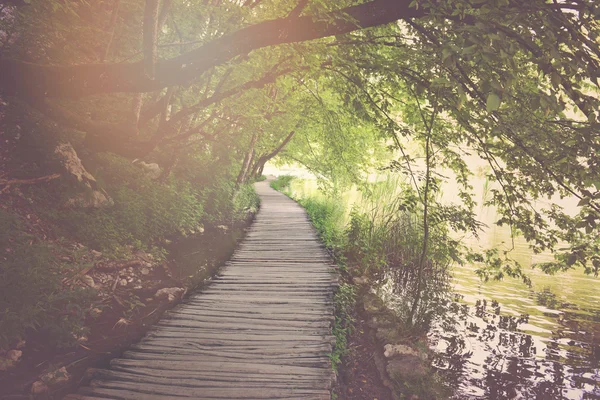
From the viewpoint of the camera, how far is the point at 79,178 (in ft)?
23.0

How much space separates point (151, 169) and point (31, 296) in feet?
21.8

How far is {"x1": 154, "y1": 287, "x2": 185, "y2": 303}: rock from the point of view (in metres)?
5.78

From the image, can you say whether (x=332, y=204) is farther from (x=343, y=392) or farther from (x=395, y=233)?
(x=343, y=392)

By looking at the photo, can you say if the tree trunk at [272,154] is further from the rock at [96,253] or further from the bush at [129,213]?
the rock at [96,253]

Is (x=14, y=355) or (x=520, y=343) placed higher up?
(x=520, y=343)

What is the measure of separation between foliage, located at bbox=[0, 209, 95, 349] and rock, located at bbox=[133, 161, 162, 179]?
5.37 m

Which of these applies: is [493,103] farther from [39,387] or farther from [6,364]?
[6,364]

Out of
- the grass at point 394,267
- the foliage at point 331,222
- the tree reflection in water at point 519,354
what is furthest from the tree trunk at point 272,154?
the tree reflection in water at point 519,354

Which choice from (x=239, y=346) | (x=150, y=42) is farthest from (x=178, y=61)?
(x=239, y=346)

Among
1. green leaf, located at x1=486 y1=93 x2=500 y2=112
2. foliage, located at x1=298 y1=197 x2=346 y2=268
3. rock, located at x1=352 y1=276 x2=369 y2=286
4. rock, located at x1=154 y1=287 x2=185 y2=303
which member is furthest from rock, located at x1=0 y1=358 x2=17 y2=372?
foliage, located at x1=298 y1=197 x2=346 y2=268

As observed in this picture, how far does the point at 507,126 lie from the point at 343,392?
3311mm

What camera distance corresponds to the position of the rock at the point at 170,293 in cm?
578

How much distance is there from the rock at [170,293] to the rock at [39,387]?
95.2 inches

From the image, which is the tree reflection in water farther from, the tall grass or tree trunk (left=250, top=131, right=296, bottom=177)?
tree trunk (left=250, top=131, right=296, bottom=177)
